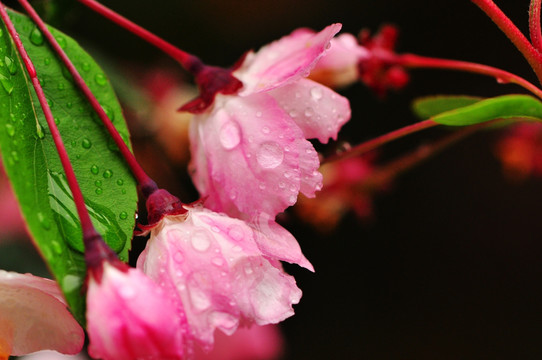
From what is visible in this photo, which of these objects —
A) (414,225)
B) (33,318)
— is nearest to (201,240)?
(33,318)

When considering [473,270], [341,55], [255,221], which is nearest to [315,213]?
[341,55]

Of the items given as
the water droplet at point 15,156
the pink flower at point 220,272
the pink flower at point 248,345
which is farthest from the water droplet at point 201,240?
the pink flower at point 248,345

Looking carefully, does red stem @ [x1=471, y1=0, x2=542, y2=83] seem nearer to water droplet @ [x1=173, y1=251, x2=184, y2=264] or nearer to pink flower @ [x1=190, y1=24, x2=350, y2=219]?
pink flower @ [x1=190, y1=24, x2=350, y2=219]

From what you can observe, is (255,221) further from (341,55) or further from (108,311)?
(341,55)

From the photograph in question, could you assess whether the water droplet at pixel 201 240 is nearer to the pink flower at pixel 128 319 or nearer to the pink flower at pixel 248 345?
the pink flower at pixel 128 319

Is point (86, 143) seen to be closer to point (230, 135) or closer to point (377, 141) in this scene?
point (230, 135)

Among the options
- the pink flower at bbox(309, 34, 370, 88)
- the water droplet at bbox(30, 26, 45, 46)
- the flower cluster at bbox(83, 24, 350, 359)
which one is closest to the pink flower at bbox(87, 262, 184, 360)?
the flower cluster at bbox(83, 24, 350, 359)
